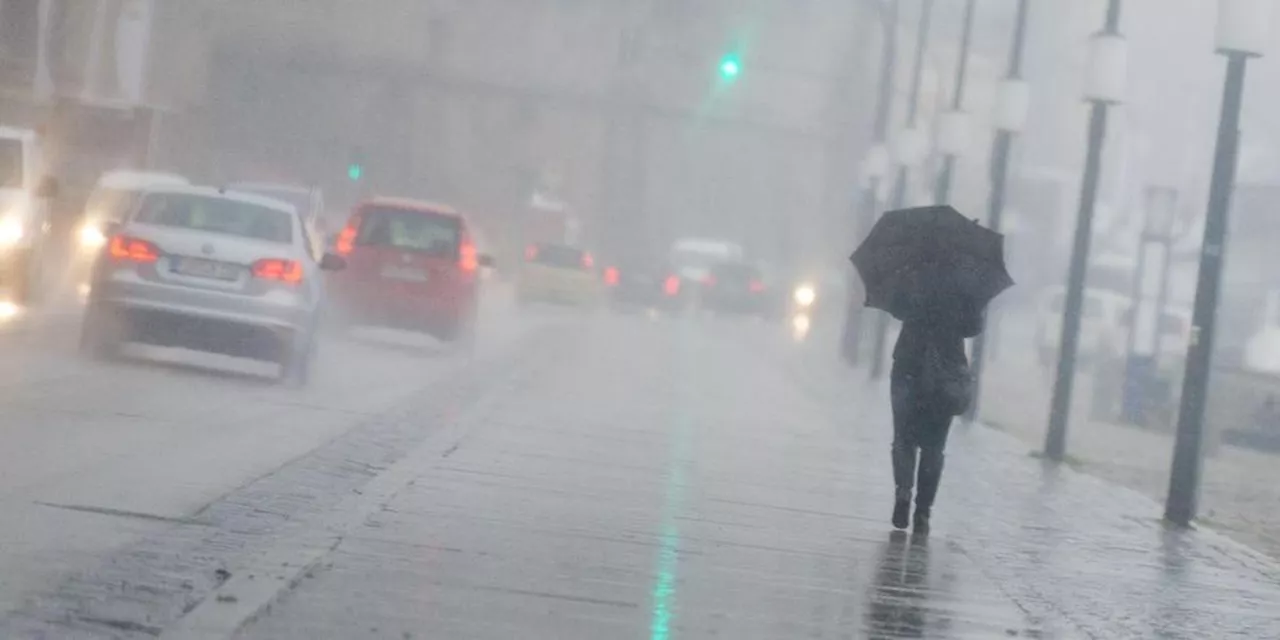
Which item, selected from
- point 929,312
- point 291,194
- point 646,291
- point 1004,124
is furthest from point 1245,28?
point 646,291

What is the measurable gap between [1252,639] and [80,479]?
18.9ft

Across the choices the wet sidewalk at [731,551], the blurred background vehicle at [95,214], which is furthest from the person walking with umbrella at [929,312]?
the blurred background vehicle at [95,214]

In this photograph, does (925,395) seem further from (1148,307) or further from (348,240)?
(1148,307)

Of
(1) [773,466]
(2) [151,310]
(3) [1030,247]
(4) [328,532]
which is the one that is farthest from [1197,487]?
(3) [1030,247]

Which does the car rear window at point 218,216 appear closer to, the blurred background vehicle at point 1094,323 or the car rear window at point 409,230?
the car rear window at point 409,230

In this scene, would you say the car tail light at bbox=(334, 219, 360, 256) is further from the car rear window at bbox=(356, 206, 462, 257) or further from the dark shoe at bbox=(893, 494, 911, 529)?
the dark shoe at bbox=(893, 494, 911, 529)

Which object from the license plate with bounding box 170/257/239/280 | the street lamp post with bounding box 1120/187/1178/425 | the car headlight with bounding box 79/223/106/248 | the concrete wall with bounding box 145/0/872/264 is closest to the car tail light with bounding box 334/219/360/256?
the car headlight with bounding box 79/223/106/248

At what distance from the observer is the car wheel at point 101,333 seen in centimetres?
1934

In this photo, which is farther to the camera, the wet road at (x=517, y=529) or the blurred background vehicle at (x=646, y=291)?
the blurred background vehicle at (x=646, y=291)

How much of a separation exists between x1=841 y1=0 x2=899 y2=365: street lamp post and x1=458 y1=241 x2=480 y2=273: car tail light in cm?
1100

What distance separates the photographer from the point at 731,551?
11.5m

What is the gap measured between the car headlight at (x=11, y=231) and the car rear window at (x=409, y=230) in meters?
4.52

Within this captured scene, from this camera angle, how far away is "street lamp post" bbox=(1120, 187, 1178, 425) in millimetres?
30594

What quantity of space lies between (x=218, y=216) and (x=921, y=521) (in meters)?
9.26
